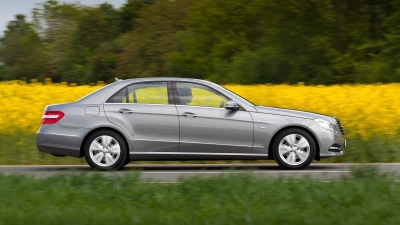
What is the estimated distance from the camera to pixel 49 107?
1293cm

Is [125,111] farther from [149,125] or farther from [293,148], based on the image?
[293,148]

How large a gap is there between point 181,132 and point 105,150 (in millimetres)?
1205

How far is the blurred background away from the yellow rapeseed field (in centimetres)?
3

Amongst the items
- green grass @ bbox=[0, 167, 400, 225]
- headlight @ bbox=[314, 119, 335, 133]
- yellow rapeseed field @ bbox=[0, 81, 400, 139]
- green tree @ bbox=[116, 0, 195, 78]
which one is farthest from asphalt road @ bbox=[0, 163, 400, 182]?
green tree @ bbox=[116, 0, 195, 78]

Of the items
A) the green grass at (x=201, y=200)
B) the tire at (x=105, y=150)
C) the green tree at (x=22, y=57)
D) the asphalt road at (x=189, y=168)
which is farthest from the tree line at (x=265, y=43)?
the green grass at (x=201, y=200)

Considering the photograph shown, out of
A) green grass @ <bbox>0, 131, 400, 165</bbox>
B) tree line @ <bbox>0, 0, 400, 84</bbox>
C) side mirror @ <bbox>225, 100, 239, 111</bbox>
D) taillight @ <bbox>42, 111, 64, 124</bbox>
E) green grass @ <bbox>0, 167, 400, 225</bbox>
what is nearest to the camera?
green grass @ <bbox>0, 167, 400, 225</bbox>

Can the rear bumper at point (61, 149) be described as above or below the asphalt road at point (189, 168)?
above

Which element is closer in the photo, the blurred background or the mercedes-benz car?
the mercedes-benz car

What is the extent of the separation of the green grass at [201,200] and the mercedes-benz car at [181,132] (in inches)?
115

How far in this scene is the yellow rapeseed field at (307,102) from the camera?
1708 cm

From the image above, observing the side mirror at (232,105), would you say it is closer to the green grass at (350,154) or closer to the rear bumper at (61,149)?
the rear bumper at (61,149)

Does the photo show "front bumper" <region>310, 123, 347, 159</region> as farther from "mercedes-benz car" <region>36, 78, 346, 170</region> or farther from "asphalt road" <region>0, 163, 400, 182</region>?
"asphalt road" <region>0, 163, 400, 182</region>

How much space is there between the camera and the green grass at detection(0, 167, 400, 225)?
A: 7137 millimetres

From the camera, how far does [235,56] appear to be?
48.1 m
